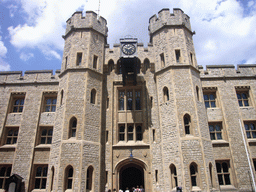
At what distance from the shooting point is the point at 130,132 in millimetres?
15375

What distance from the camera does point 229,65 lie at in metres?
17.5

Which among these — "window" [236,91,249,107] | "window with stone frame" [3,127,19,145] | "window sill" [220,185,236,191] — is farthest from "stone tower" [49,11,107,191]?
"window" [236,91,249,107]

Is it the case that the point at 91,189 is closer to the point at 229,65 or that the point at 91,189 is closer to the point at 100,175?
the point at 100,175

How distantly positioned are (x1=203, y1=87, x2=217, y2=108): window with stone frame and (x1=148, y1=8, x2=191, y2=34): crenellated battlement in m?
5.64

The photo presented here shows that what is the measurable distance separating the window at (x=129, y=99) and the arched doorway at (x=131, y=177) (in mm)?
4635

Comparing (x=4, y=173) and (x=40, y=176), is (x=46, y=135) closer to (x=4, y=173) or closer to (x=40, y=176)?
(x=40, y=176)

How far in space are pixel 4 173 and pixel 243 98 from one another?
20.4 m

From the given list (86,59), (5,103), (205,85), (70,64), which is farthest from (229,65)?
(5,103)

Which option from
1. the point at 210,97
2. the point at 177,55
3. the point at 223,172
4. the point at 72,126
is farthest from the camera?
the point at 210,97

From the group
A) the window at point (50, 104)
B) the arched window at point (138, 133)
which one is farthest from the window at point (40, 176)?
the arched window at point (138, 133)

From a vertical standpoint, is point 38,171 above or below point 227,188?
above

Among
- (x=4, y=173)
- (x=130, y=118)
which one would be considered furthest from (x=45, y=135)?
(x=130, y=118)

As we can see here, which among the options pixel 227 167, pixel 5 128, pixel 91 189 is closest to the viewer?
pixel 91 189

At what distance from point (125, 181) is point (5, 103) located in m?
12.1
